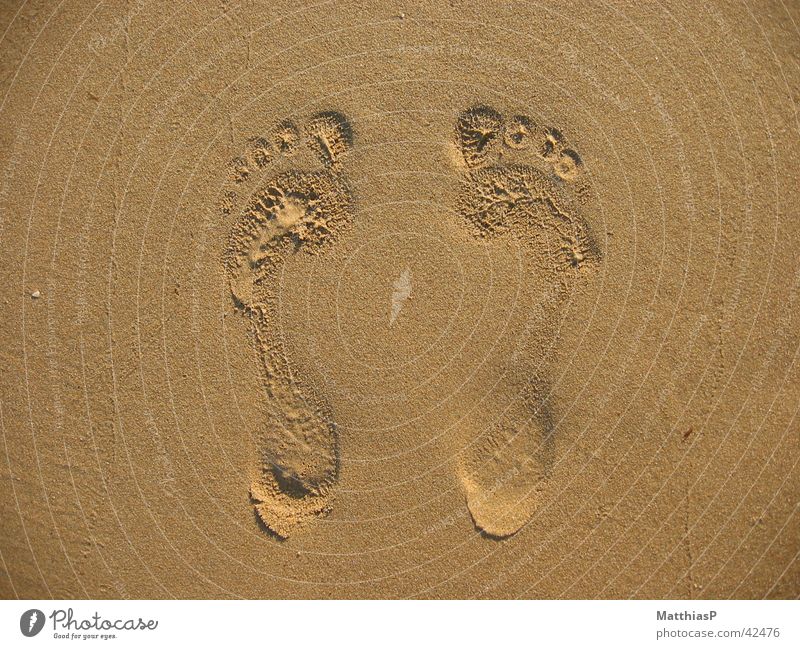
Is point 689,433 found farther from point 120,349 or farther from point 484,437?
point 120,349

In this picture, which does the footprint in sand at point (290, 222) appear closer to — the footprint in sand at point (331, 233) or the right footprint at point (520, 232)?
the footprint in sand at point (331, 233)
